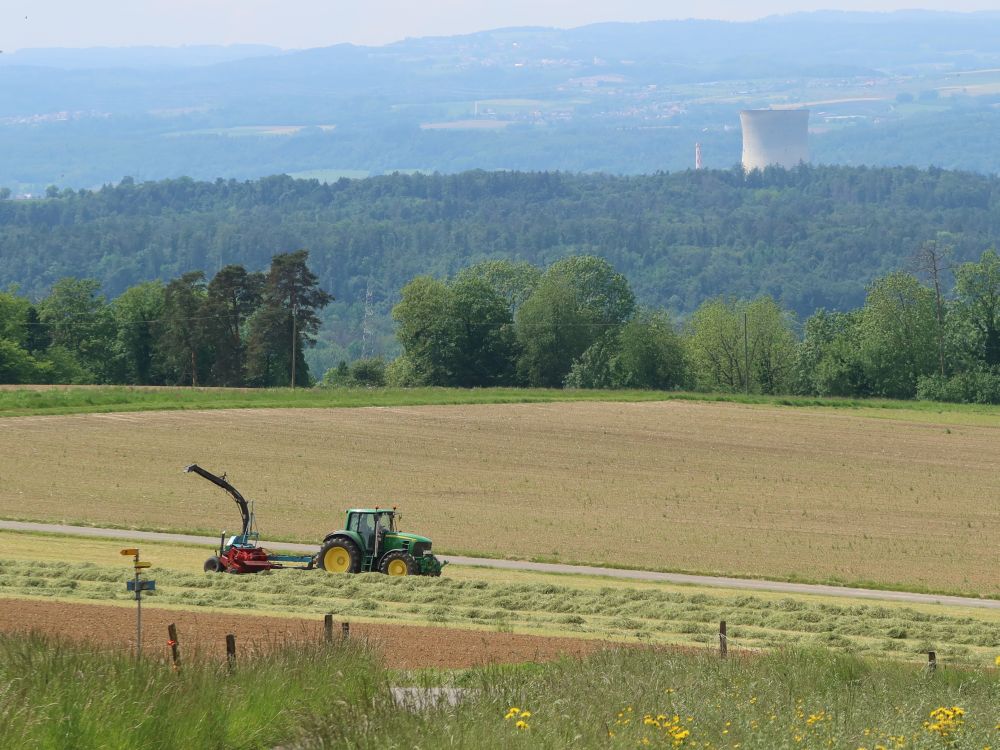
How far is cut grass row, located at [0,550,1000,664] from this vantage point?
84.0 ft

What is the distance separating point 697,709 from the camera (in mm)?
14781

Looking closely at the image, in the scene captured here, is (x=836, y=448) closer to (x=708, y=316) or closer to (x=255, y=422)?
(x=255, y=422)

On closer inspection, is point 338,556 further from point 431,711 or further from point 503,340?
point 503,340

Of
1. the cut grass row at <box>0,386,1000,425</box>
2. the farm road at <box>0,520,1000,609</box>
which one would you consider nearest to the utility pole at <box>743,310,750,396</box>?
the cut grass row at <box>0,386,1000,425</box>

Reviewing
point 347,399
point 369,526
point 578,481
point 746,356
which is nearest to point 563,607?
point 369,526

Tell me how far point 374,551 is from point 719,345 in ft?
265

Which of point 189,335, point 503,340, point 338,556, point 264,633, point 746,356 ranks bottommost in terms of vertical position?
point 338,556

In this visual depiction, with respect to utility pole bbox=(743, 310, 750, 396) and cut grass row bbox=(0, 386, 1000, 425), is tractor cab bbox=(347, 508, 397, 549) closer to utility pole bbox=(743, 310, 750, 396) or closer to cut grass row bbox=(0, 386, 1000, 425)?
cut grass row bbox=(0, 386, 1000, 425)

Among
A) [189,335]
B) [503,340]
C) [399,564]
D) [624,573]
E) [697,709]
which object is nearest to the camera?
[697,709]

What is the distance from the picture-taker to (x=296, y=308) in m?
105

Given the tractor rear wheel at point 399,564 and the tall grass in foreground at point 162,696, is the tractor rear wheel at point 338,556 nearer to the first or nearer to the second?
the tractor rear wheel at point 399,564

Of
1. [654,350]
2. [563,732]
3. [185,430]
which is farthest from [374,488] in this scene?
[654,350]

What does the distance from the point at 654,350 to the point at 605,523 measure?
6162cm

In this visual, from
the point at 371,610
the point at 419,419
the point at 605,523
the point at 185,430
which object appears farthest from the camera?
the point at 419,419
